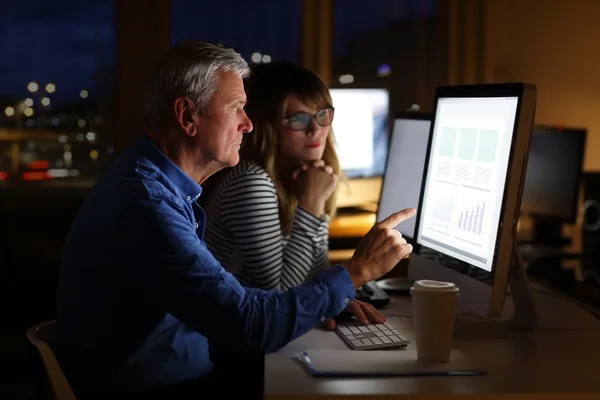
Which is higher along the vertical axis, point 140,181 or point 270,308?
point 140,181

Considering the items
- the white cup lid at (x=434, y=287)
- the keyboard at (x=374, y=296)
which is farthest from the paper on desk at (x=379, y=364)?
the keyboard at (x=374, y=296)

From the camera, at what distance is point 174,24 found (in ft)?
13.5

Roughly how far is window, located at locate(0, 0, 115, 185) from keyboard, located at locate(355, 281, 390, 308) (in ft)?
8.16

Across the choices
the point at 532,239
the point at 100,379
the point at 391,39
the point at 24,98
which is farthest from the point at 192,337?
the point at 391,39

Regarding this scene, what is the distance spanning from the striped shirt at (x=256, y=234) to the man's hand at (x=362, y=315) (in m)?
0.33

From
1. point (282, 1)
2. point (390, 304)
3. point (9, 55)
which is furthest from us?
point (282, 1)

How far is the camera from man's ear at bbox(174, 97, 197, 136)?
58.8 inches

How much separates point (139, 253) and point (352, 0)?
10.8ft

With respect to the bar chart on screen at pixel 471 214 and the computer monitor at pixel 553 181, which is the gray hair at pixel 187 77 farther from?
the computer monitor at pixel 553 181

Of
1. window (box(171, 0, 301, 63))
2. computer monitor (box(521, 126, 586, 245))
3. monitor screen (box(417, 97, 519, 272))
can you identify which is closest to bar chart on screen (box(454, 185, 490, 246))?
monitor screen (box(417, 97, 519, 272))

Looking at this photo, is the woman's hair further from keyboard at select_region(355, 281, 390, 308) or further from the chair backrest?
the chair backrest

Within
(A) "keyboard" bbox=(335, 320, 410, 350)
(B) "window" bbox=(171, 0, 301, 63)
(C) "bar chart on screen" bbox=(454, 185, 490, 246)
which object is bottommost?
(A) "keyboard" bbox=(335, 320, 410, 350)

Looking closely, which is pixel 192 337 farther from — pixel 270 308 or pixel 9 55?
pixel 9 55

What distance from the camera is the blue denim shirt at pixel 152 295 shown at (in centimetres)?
133
